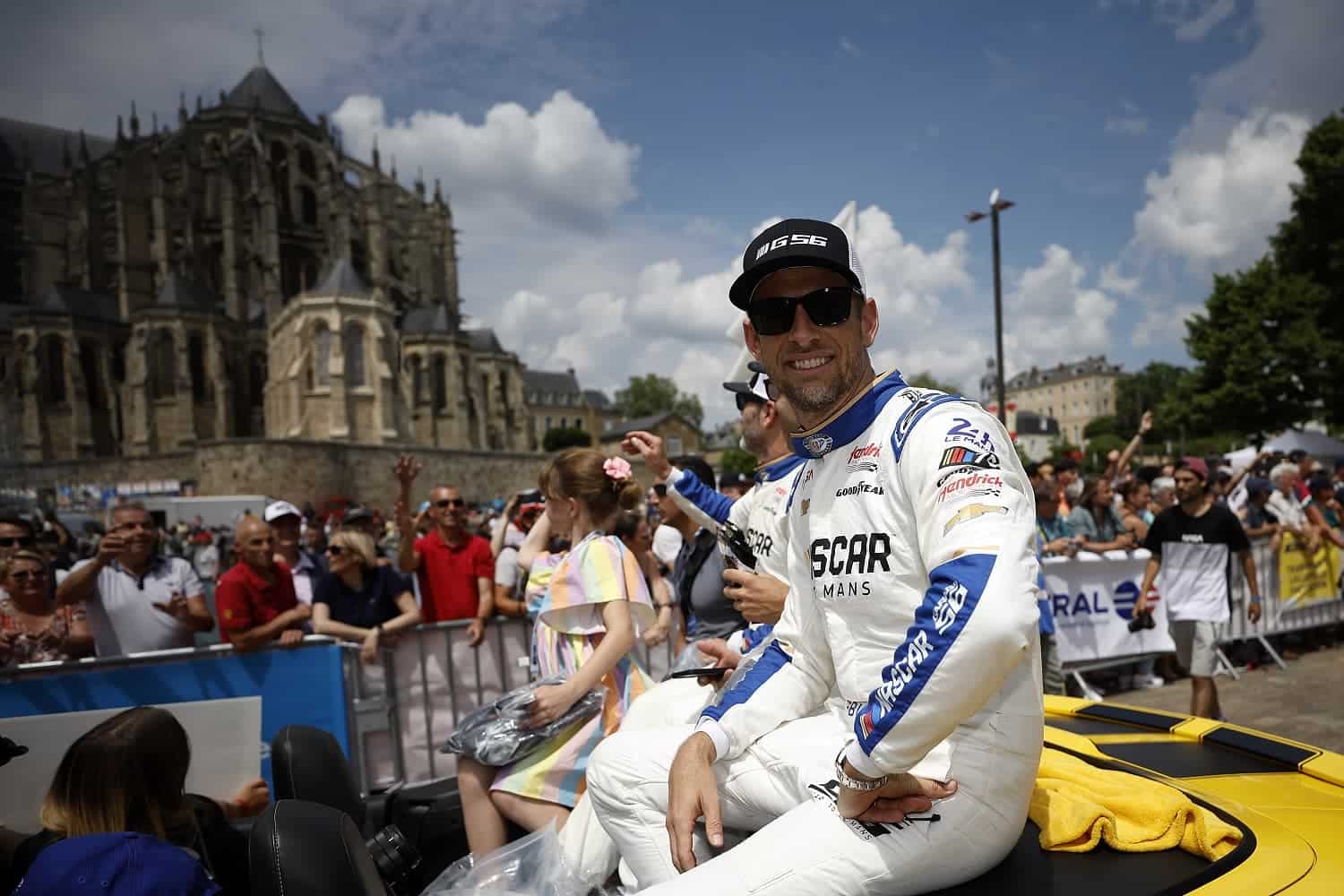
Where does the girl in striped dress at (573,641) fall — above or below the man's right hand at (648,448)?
below

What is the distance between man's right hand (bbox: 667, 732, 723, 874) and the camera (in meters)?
1.83

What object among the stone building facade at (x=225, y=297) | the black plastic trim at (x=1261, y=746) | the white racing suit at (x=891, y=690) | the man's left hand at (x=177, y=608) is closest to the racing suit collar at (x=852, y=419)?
the white racing suit at (x=891, y=690)

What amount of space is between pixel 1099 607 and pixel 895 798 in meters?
7.46

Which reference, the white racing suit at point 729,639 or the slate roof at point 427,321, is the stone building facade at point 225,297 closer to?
the slate roof at point 427,321

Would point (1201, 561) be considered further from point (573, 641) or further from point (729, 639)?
point (573, 641)

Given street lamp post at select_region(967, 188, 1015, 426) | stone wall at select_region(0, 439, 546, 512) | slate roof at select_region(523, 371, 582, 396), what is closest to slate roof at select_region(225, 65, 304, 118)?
stone wall at select_region(0, 439, 546, 512)

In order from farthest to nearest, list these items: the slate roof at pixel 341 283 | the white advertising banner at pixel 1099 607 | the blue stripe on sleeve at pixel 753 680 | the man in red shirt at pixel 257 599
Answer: the slate roof at pixel 341 283, the white advertising banner at pixel 1099 607, the man in red shirt at pixel 257 599, the blue stripe on sleeve at pixel 753 680

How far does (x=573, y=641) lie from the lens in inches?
127

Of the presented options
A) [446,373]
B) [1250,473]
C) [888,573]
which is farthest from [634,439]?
[446,373]

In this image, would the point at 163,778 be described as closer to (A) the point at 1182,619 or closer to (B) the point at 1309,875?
(B) the point at 1309,875

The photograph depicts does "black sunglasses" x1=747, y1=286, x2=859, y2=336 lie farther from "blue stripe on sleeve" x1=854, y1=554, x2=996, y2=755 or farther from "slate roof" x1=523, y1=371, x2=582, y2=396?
"slate roof" x1=523, y1=371, x2=582, y2=396

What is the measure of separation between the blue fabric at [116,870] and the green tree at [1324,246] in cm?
3354

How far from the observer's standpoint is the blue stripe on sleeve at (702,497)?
3.96 meters

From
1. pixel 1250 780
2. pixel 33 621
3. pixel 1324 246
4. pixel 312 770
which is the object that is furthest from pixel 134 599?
pixel 1324 246
